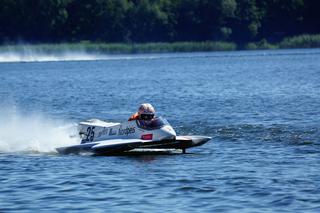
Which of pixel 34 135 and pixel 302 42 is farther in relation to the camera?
pixel 302 42

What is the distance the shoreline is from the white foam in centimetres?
8781

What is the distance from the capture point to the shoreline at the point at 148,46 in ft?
400

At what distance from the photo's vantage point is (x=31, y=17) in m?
136

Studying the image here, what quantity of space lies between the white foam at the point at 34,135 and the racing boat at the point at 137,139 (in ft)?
4.99

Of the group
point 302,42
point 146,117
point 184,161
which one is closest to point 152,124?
point 146,117

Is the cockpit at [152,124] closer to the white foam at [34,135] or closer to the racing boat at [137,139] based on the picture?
the racing boat at [137,139]

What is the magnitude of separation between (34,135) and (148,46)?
329ft

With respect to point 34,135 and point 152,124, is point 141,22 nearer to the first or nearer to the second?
point 34,135

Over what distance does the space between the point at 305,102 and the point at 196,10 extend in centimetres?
10590

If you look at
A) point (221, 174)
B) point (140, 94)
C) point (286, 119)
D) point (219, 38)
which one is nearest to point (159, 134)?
point (221, 174)

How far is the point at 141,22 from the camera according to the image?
445 ft

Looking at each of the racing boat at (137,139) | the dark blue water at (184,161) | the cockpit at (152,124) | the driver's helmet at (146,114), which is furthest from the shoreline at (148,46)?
the cockpit at (152,124)

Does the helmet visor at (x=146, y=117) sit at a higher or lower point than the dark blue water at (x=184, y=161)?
higher

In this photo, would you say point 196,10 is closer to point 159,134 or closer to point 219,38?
point 219,38
